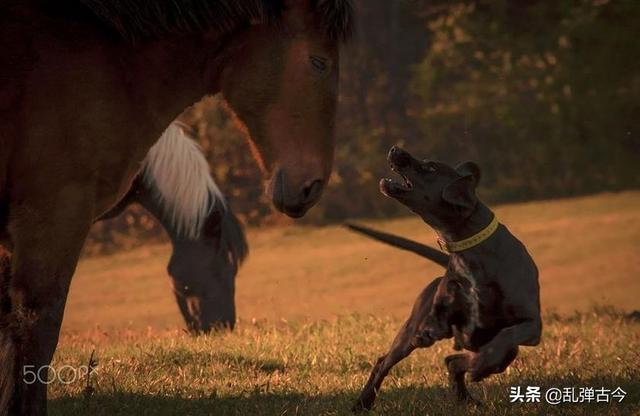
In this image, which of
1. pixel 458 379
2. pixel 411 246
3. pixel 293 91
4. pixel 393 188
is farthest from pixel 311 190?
pixel 411 246

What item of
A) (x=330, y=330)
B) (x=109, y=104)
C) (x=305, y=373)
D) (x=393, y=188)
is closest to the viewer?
(x=109, y=104)

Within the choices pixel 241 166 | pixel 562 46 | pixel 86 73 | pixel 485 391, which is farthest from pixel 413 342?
pixel 562 46

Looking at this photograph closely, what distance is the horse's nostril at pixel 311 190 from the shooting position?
15.9 ft

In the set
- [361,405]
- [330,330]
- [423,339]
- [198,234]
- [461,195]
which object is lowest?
[330,330]

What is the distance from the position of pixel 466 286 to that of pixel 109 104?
6.06 feet

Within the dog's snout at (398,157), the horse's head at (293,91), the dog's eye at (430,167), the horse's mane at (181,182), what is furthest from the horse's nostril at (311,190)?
the horse's mane at (181,182)

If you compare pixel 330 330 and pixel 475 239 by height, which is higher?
pixel 475 239

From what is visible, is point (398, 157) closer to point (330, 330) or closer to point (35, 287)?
point (35, 287)

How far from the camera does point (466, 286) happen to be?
209 inches

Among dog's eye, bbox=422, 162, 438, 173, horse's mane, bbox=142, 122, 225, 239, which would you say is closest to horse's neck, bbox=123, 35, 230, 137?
dog's eye, bbox=422, 162, 438, 173

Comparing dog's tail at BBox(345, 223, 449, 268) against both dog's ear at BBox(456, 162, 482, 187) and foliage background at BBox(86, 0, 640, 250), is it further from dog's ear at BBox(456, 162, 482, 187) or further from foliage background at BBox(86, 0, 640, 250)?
foliage background at BBox(86, 0, 640, 250)

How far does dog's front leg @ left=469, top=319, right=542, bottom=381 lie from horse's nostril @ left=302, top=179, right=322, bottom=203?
1.07 metres

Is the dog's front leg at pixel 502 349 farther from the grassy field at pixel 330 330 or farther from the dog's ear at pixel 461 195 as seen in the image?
the dog's ear at pixel 461 195

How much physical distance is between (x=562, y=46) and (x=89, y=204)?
1527 centimetres
